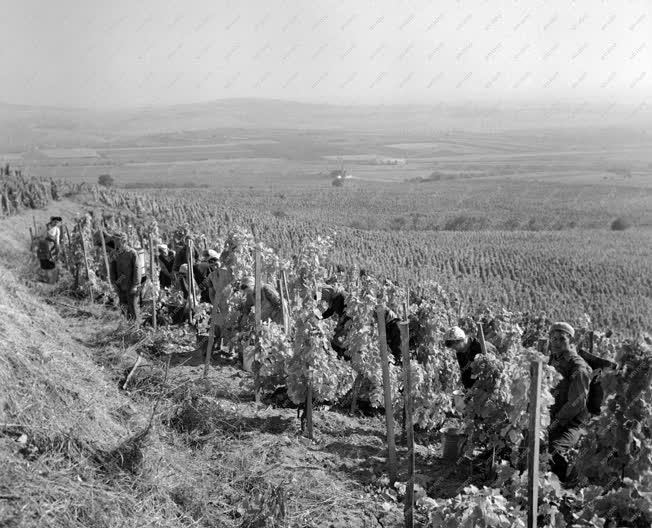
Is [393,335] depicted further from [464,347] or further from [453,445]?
[453,445]

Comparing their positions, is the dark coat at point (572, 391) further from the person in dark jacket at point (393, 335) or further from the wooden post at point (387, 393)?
the person in dark jacket at point (393, 335)

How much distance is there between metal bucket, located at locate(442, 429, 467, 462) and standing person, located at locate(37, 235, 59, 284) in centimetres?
805

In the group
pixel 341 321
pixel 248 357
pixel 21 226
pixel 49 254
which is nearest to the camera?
pixel 248 357

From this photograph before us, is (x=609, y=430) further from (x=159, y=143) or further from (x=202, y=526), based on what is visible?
(x=159, y=143)

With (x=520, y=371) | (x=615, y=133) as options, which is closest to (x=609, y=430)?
(x=520, y=371)

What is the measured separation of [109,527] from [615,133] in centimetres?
14992

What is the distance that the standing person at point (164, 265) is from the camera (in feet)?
39.4

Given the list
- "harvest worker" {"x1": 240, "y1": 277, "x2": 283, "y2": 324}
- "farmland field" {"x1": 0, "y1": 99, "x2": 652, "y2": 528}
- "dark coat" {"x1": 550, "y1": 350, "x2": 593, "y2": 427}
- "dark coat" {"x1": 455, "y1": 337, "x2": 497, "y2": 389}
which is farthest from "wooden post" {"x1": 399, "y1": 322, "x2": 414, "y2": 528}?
"harvest worker" {"x1": 240, "y1": 277, "x2": 283, "y2": 324}

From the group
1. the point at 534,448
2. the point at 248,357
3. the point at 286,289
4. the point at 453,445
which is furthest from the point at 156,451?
the point at 286,289

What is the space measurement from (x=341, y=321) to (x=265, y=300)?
0.95m

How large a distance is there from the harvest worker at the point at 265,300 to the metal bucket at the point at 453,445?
249 cm

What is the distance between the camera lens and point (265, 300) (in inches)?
324

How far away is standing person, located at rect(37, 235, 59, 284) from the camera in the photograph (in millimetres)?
11836

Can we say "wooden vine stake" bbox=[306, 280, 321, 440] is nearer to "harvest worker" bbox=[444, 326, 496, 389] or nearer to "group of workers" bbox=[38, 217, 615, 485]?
"group of workers" bbox=[38, 217, 615, 485]
